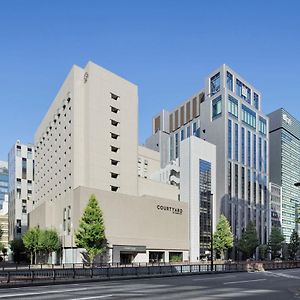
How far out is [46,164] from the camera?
115m

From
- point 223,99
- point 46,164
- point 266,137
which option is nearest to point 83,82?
point 46,164

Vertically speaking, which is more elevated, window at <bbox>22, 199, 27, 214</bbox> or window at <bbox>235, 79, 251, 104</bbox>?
window at <bbox>235, 79, 251, 104</bbox>

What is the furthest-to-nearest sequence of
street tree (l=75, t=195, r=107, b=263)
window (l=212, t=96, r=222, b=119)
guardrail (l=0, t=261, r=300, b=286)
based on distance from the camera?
window (l=212, t=96, r=222, b=119)
street tree (l=75, t=195, r=107, b=263)
guardrail (l=0, t=261, r=300, b=286)

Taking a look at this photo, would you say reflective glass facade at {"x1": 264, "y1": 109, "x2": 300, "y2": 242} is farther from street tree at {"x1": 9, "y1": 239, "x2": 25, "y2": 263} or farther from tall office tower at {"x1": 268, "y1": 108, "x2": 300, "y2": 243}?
street tree at {"x1": 9, "y1": 239, "x2": 25, "y2": 263}

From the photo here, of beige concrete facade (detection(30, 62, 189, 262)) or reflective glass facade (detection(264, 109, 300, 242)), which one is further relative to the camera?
reflective glass facade (detection(264, 109, 300, 242))

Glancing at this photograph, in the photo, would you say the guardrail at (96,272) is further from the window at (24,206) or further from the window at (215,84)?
the window at (24,206)

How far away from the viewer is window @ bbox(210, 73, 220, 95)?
12638cm

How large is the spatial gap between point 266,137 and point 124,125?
6140 centimetres

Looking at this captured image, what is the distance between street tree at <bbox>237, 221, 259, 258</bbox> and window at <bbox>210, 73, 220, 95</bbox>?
39550 millimetres

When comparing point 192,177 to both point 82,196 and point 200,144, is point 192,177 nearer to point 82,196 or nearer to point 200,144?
point 200,144

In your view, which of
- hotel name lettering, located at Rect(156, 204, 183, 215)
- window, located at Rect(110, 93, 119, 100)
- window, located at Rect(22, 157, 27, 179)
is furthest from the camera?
window, located at Rect(22, 157, 27, 179)

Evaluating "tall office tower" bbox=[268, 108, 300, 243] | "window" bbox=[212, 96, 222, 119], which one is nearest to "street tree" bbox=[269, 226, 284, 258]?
"window" bbox=[212, 96, 222, 119]

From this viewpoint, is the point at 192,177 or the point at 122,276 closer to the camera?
the point at 122,276

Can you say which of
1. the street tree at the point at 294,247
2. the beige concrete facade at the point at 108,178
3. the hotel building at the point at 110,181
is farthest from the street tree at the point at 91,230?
the street tree at the point at 294,247
